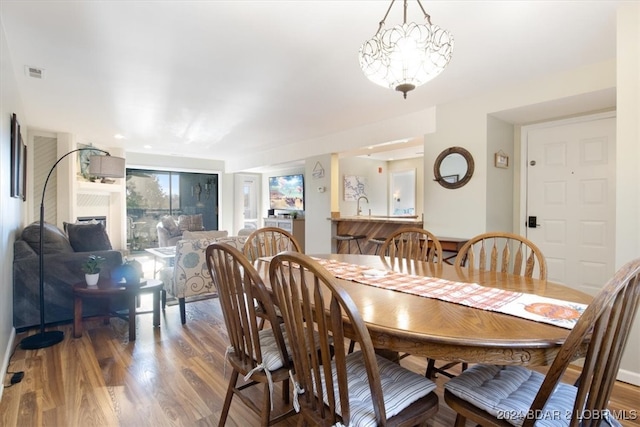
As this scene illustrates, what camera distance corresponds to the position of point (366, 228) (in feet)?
16.4

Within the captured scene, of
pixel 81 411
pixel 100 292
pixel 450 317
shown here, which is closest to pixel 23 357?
pixel 100 292

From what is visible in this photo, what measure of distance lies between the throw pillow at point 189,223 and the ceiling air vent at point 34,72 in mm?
4390

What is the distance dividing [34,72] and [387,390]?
3937mm

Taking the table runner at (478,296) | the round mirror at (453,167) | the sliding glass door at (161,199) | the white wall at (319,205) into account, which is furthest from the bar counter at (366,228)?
the sliding glass door at (161,199)

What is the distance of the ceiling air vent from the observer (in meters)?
2.94

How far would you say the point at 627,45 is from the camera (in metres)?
2.09

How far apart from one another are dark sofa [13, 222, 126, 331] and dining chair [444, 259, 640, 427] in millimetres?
3369

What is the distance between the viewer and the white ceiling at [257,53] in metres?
2.07

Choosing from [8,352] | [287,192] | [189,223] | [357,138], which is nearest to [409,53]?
[8,352]

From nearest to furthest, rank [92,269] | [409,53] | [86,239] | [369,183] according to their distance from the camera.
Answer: [409,53]
[92,269]
[86,239]
[369,183]

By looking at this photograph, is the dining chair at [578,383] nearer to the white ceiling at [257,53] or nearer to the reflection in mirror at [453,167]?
the white ceiling at [257,53]

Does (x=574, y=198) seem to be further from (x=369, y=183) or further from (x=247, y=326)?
(x=369, y=183)

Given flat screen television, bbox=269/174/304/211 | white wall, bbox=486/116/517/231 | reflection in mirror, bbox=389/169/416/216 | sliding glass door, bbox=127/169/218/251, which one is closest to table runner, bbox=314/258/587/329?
white wall, bbox=486/116/517/231

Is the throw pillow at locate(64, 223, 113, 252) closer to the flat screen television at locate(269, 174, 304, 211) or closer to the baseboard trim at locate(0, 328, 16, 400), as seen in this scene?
the baseboard trim at locate(0, 328, 16, 400)
